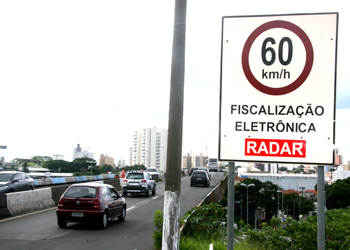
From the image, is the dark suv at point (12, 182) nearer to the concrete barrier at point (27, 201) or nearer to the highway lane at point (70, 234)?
the concrete barrier at point (27, 201)

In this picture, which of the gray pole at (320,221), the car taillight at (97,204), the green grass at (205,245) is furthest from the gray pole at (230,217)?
the car taillight at (97,204)

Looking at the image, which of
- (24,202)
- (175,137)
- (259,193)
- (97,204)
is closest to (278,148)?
(175,137)

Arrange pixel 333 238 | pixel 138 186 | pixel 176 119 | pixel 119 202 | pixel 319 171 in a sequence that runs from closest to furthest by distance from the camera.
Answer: pixel 319 171 < pixel 176 119 < pixel 333 238 < pixel 119 202 < pixel 138 186

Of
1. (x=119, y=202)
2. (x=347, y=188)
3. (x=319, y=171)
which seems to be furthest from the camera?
(x=347, y=188)

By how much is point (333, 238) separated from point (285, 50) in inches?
149

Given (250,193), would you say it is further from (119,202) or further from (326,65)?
(326,65)

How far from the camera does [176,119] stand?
5.09 metres

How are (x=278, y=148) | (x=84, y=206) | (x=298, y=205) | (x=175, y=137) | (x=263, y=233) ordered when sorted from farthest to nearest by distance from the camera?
1. (x=298, y=205)
2. (x=84, y=206)
3. (x=263, y=233)
4. (x=175, y=137)
5. (x=278, y=148)

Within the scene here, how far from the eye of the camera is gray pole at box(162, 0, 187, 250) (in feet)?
15.7

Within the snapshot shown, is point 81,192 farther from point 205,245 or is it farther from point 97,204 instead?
point 205,245

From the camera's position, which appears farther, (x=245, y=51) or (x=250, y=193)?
(x=250, y=193)

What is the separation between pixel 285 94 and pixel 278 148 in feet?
1.76

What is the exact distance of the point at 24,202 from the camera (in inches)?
622

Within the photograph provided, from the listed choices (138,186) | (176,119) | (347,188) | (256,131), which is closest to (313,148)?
(256,131)
